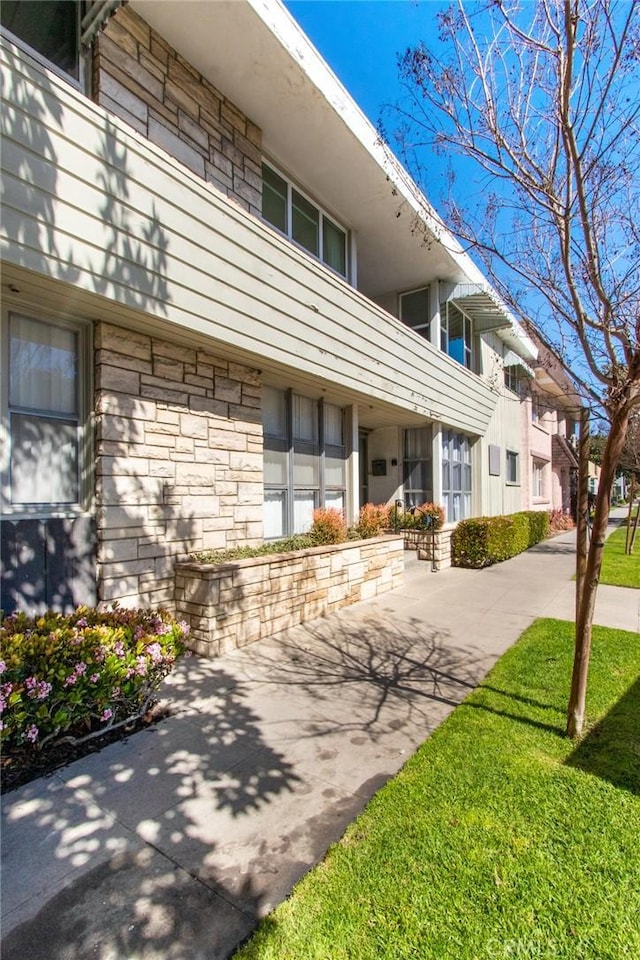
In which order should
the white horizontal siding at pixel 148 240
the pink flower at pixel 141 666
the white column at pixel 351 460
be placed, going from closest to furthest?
the pink flower at pixel 141 666
the white horizontal siding at pixel 148 240
the white column at pixel 351 460

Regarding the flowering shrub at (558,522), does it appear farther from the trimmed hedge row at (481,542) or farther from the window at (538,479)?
the trimmed hedge row at (481,542)

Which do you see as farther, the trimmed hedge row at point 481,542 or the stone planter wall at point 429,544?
the trimmed hedge row at point 481,542

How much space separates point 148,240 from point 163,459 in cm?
226

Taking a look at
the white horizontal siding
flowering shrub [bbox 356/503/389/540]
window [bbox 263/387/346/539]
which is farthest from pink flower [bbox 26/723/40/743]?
flowering shrub [bbox 356/503/389/540]

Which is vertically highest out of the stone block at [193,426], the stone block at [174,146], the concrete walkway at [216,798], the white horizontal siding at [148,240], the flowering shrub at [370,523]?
the stone block at [174,146]

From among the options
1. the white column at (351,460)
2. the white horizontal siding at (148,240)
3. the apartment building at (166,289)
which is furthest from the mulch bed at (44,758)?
the white column at (351,460)

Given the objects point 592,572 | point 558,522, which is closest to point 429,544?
point 592,572

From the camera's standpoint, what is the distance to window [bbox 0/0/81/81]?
4309mm

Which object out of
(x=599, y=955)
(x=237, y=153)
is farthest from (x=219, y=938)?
(x=237, y=153)

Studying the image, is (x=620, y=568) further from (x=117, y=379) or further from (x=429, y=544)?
(x=117, y=379)

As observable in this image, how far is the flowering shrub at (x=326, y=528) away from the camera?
7.53 meters

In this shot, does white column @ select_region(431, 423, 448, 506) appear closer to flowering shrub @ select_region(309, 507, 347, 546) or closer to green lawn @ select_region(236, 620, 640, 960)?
flowering shrub @ select_region(309, 507, 347, 546)

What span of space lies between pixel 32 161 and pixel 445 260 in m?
9.09

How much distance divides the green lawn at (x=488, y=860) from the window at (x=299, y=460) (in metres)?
4.44
